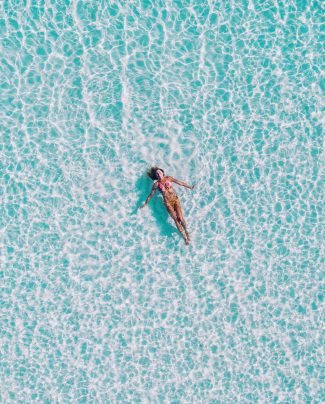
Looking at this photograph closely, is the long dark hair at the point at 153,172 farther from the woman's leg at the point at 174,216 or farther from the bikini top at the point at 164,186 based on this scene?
the woman's leg at the point at 174,216

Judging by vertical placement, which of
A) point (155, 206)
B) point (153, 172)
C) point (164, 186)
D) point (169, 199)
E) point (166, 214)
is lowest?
point (166, 214)

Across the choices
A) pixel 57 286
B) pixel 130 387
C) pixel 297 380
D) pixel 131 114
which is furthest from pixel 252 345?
pixel 131 114

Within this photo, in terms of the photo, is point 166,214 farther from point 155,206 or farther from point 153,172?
point 153,172

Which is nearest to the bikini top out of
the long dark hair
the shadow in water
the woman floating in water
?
the woman floating in water

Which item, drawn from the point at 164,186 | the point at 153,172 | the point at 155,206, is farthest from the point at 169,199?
the point at 153,172

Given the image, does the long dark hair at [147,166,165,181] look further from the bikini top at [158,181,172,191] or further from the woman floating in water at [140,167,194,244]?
the bikini top at [158,181,172,191]

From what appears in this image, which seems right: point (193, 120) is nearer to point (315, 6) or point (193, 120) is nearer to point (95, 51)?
point (95, 51)

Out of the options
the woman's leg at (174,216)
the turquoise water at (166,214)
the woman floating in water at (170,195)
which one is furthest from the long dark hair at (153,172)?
the woman's leg at (174,216)
